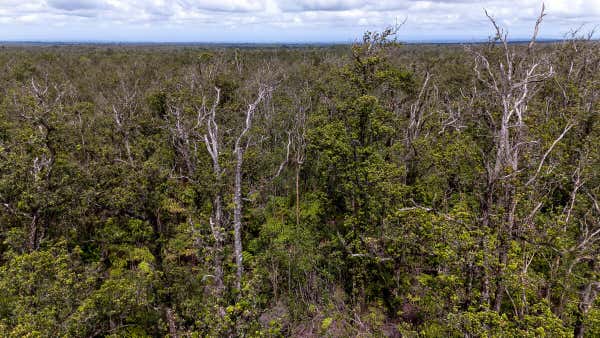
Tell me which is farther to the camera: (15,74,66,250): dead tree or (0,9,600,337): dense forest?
(15,74,66,250): dead tree

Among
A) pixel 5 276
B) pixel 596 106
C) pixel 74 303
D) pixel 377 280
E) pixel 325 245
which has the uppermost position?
pixel 596 106

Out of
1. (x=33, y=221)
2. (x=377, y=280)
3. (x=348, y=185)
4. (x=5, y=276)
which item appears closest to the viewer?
(x=5, y=276)

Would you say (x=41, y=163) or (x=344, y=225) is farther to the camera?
(x=344, y=225)

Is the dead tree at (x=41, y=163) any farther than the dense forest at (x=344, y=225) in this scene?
Yes

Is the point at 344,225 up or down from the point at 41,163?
down

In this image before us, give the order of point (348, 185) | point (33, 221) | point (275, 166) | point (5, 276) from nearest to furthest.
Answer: point (5, 276) → point (33, 221) → point (348, 185) → point (275, 166)

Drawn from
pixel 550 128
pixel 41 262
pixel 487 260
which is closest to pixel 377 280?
pixel 487 260

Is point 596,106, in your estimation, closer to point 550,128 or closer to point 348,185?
point 550,128

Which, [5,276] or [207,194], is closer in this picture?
[5,276]
